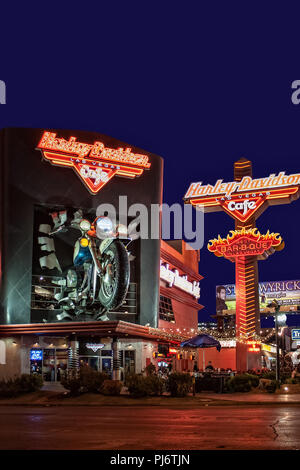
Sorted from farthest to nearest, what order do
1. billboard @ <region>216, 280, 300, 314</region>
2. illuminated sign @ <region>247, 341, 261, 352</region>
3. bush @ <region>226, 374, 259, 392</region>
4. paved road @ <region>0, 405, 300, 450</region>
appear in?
billboard @ <region>216, 280, 300, 314</region>
illuminated sign @ <region>247, 341, 261, 352</region>
bush @ <region>226, 374, 259, 392</region>
paved road @ <region>0, 405, 300, 450</region>

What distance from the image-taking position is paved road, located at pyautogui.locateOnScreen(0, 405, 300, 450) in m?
11.6

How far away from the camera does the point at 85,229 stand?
39781 millimetres

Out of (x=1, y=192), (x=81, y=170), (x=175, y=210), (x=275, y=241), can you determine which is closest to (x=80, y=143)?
(x=81, y=170)

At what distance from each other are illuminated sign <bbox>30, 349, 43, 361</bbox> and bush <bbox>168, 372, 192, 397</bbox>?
52.8ft

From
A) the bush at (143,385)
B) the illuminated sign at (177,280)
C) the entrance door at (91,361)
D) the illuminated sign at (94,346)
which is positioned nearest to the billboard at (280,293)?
the illuminated sign at (177,280)

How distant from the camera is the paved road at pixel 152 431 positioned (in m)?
11.6

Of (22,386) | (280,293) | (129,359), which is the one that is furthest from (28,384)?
(280,293)

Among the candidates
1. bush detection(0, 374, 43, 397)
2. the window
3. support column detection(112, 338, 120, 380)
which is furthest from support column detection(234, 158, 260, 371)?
bush detection(0, 374, 43, 397)

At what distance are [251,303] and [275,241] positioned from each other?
5.49 meters

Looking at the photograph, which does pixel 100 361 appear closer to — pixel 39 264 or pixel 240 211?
pixel 39 264

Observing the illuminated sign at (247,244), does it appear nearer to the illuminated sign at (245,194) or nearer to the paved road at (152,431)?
the illuminated sign at (245,194)

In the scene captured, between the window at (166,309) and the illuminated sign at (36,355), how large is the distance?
13.5 metres

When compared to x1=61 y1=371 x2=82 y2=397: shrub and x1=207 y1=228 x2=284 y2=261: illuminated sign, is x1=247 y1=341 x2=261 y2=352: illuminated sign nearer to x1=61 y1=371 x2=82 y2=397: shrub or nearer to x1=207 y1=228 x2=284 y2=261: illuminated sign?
x1=207 y1=228 x2=284 y2=261: illuminated sign

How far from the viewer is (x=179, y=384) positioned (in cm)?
2584
